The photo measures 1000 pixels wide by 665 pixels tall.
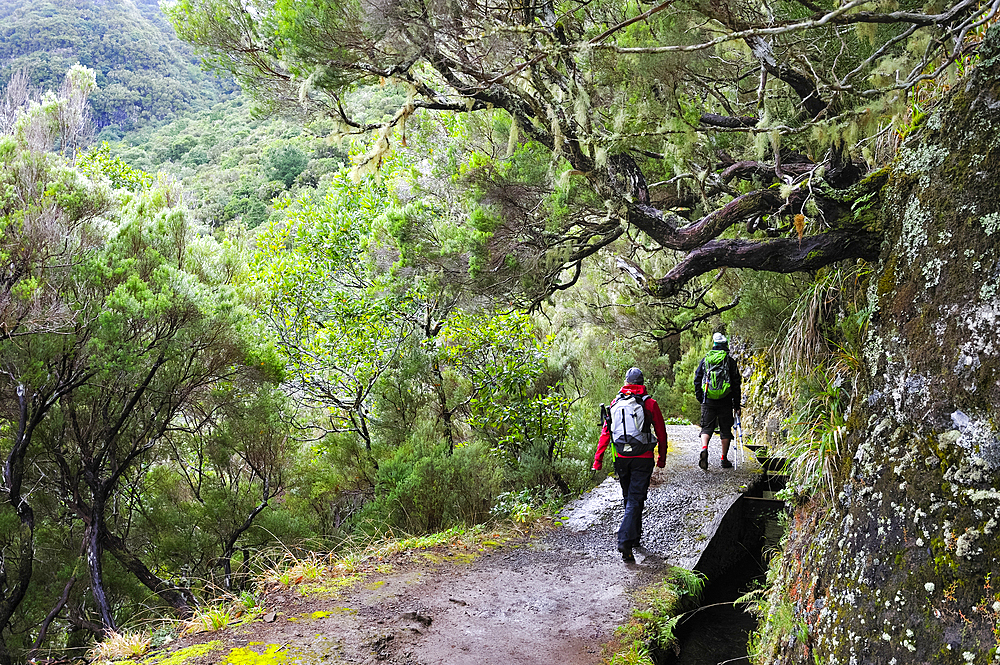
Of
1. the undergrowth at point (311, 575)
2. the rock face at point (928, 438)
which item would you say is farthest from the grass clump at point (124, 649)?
the rock face at point (928, 438)

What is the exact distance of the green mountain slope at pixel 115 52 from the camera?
5431cm

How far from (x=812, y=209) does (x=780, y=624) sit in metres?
2.93

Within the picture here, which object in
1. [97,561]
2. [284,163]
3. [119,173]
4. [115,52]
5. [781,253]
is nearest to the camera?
[781,253]

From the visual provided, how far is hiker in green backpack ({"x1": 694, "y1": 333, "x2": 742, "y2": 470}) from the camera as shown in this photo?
7.75 metres

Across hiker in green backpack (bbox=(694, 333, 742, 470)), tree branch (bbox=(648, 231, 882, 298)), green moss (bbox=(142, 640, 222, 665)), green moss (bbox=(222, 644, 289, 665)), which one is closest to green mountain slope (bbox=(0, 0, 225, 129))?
hiker in green backpack (bbox=(694, 333, 742, 470))

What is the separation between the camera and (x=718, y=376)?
25.5ft

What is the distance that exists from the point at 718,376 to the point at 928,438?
448cm

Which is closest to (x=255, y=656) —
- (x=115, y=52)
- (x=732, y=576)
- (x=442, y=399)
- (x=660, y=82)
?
(x=732, y=576)

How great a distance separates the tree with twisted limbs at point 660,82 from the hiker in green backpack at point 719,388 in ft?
6.89

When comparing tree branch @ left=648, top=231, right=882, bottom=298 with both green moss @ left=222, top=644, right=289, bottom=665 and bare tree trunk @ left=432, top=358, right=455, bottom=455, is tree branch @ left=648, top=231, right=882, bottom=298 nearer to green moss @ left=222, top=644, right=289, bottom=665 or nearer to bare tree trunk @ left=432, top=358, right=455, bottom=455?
green moss @ left=222, top=644, right=289, bottom=665

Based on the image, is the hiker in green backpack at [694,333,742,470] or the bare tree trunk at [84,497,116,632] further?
the bare tree trunk at [84,497,116,632]

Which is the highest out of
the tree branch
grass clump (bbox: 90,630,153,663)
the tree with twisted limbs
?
the tree with twisted limbs

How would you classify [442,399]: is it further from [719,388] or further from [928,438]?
[928,438]

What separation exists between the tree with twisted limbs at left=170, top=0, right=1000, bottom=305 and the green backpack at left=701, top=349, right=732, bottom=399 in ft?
6.86
